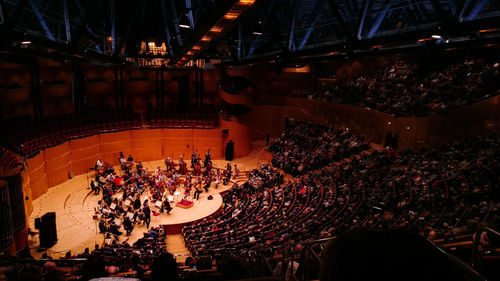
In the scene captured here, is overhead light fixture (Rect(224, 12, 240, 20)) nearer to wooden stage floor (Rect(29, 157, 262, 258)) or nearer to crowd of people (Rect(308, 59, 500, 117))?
wooden stage floor (Rect(29, 157, 262, 258))

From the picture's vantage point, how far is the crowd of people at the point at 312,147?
67.4ft

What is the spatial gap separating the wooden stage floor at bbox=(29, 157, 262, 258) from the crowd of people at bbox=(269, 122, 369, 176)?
488 cm

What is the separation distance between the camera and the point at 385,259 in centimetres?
89

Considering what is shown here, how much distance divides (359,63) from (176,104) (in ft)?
55.6

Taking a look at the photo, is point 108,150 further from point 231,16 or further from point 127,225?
point 231,16

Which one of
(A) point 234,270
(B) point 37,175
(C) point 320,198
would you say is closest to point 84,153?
(B) point 37,175

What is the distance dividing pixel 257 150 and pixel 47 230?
18.3 metres

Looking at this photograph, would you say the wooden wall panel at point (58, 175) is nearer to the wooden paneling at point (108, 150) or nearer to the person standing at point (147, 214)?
the wooden paneling at point (108, 150)

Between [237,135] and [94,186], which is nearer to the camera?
[94,186]

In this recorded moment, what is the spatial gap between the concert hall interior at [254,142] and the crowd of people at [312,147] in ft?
0.47

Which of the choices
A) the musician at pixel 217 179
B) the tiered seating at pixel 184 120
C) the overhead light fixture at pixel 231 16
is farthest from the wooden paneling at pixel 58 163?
the overhead light fixture at pixel 231 16

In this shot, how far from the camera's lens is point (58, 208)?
16844mm

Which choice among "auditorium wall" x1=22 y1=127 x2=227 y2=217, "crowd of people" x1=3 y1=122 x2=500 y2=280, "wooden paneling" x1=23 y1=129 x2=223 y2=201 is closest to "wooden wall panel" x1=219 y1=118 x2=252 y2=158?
"auditorium wall" x1=22 y1=127 x2=227 y2=217

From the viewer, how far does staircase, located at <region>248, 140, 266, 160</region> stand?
27.7m
